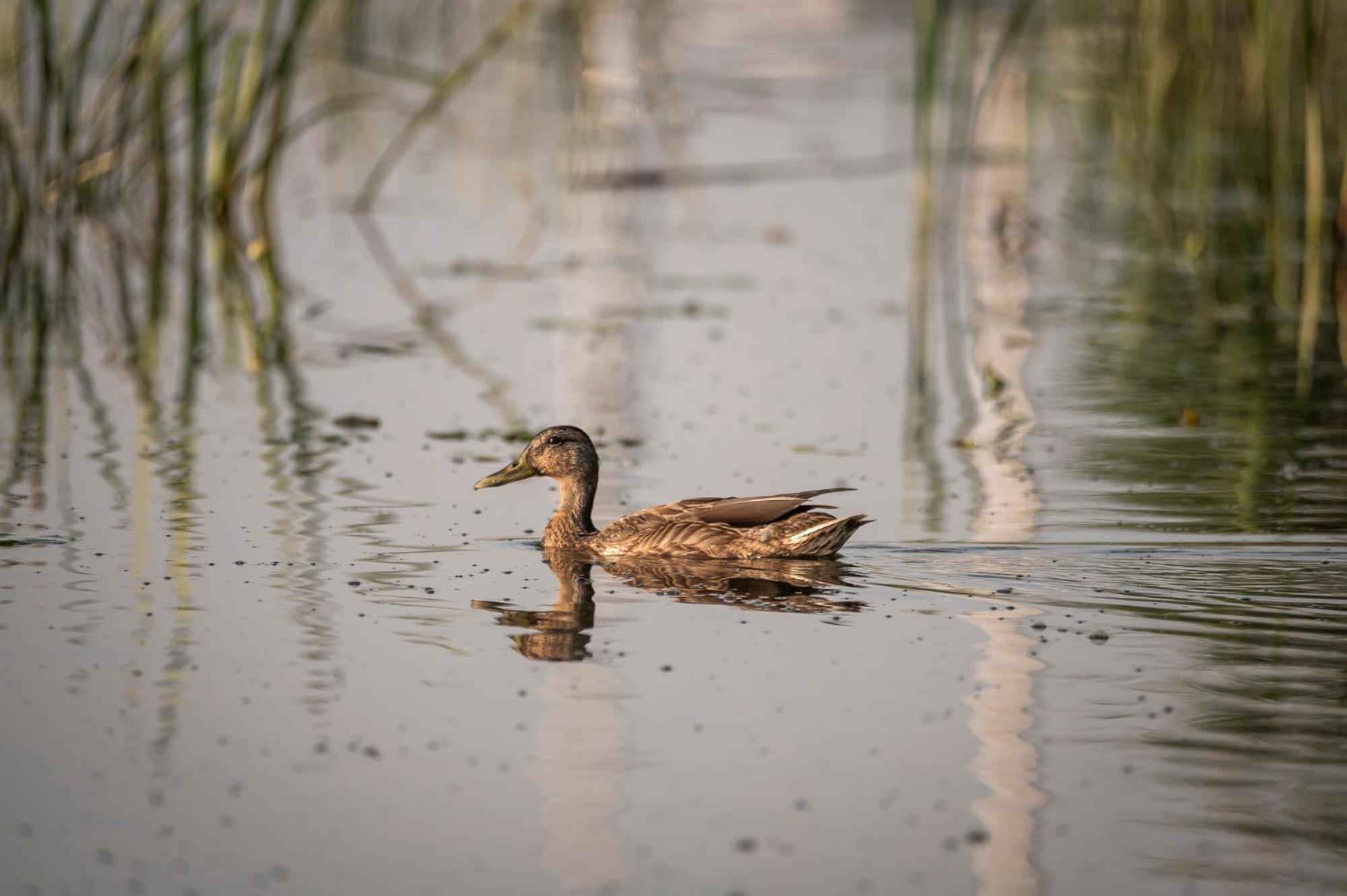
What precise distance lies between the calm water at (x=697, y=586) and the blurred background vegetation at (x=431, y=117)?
0.32 feet

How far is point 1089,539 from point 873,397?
11.2 feet

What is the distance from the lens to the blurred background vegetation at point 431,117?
11.5 m

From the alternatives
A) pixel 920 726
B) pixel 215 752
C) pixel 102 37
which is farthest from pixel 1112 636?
pixel 102 37

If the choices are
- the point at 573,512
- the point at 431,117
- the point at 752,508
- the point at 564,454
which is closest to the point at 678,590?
the point at 752,508

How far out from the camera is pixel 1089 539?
8.20m

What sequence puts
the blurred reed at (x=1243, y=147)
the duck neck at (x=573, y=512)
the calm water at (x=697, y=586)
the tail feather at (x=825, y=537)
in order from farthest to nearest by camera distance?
the blurred reed at (x=1243, y=147) → the duck neck at (x=573, y=512) → the tail feather at (x=825, y=537) → the calm water at (x=697, y=586)

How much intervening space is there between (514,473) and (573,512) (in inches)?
21.0

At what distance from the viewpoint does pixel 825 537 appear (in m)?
7.88

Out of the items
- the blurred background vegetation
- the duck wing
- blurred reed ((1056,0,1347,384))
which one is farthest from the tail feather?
blurred reed ((1056,0,1347,384))

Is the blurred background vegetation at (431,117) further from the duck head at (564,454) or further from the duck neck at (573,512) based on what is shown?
the duck neck at (573,512)

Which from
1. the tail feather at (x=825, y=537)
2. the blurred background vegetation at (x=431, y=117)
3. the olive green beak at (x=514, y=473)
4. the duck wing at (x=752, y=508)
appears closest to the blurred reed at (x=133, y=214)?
the blurred background vegetation at (x=431, y=117)

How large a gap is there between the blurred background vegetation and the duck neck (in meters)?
1.74

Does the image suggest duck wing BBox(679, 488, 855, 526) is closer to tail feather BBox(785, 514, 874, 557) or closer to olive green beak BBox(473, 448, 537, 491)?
tail feather BBox(785, 514, 874, 557)

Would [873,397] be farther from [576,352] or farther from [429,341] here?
[429,341]
